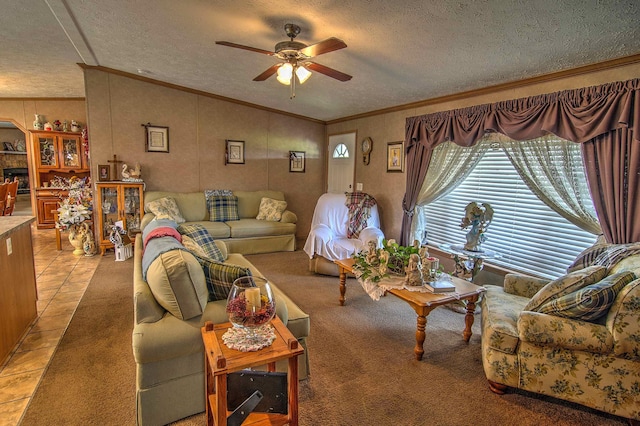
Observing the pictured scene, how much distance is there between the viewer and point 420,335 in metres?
2.47

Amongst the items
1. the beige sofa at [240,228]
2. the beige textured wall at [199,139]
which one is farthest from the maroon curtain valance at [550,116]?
the beige textured wall at [199,139]

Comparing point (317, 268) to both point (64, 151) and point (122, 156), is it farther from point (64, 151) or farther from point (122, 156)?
point (64, 151)

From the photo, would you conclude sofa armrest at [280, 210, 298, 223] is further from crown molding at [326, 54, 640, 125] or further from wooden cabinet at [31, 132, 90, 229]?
wooden cabinet at [31, 132, 90, 229]

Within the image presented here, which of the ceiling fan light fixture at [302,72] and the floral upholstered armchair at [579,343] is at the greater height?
the ceiling fan light fixture at [302,72]

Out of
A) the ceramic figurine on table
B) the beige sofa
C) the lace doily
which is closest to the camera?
the lace doily

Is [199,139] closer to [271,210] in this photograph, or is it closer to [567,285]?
[271,210]

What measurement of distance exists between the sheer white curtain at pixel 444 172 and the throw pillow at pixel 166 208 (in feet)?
11.3

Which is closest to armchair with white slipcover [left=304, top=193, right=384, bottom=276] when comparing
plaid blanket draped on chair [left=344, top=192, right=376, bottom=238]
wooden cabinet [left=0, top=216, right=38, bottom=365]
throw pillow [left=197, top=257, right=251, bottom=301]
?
plaid blanket draped on chair [left=344, top=192, right=376, bottom=238]

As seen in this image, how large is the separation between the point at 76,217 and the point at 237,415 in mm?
4649

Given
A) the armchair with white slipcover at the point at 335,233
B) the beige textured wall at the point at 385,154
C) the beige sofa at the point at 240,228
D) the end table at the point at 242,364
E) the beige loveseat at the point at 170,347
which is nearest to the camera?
the end table at the point at 242,364

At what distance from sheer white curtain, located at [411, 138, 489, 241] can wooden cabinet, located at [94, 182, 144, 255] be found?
161 inches

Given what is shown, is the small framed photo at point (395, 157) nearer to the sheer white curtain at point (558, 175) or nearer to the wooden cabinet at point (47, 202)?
the sheer white curtain at point (558, 175)

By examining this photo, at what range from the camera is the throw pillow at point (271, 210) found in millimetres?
5734

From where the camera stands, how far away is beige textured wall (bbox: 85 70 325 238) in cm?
504
